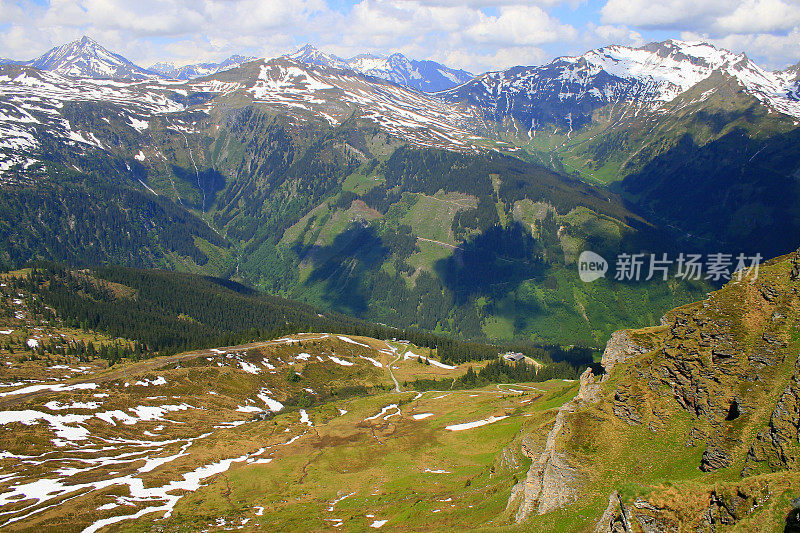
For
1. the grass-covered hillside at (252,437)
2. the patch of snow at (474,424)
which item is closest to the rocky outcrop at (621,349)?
the grass-covered hillside at (252,437)

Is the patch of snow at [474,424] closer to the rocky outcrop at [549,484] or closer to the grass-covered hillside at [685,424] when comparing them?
the rocky outcrop at [549,484]

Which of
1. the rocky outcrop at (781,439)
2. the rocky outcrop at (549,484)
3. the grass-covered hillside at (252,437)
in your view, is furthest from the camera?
the grass-covered hillside at (252,437)

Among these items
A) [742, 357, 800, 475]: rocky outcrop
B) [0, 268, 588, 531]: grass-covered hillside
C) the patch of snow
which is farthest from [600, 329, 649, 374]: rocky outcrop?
the patch of snow

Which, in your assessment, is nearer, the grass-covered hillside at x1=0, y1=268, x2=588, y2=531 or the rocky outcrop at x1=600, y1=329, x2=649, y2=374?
the rocky outcrop at x1=600, y1=329, x2=649, y2=374

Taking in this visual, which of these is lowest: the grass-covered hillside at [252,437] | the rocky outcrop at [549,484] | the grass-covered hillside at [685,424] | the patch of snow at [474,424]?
the grass-covered hillside at [252,437]

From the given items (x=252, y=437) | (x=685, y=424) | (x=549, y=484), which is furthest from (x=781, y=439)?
(x=252, y=437)

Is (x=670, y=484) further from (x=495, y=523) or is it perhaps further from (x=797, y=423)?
(x=495, y=523)

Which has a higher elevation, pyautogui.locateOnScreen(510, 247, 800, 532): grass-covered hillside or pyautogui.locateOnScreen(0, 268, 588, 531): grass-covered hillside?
pyautogui.locateOnScreen(510, 247, 800, 532): grass-covered hillside

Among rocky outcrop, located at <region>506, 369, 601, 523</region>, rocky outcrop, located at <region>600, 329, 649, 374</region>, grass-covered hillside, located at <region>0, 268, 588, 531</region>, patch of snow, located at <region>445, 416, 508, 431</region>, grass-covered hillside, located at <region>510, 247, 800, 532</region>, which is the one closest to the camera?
grass-covered hillside, located at <region>510, 247, 800, 532</region>

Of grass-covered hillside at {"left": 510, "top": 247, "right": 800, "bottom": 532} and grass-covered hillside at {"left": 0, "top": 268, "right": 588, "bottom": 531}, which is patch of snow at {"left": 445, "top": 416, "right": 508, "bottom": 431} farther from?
grass-covered hillside at {"left": 510, "top": 247, "right": 800, "bottom": 532}

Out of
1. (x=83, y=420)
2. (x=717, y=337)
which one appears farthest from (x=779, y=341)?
(x=83, y=420)

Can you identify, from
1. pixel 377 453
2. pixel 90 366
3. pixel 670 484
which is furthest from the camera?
pixel 90 366
